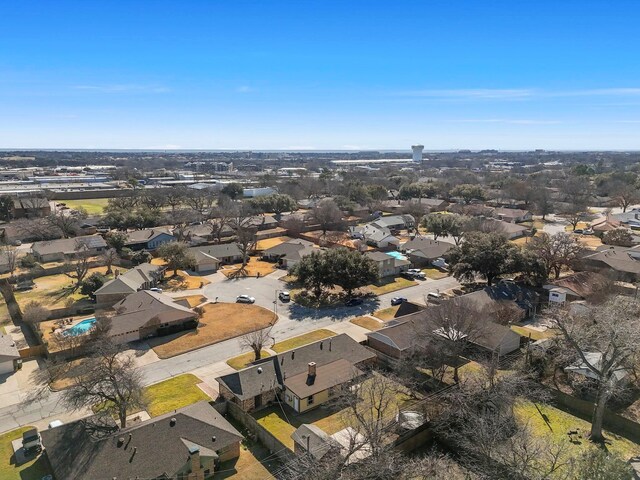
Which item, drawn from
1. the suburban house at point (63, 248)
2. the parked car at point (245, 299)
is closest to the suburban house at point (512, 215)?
the parked car at point (245, 299)

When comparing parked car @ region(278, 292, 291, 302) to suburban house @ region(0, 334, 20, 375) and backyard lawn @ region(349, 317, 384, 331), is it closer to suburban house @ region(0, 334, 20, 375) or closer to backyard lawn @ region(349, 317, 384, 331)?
backyard lawn @ region(349, 317, 384, 331)

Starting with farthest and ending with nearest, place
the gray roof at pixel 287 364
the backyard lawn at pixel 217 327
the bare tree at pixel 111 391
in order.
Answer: the backyard lawn at pixel 217 327, the gray roof at pixel 287 364, the bare tree at pixel 111 391

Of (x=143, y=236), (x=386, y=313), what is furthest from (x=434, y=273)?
(x=143, y=236)

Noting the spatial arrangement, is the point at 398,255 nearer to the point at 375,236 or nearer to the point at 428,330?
the point at 375,236

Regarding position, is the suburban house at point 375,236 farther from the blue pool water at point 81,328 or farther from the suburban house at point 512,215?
the blue pool water at point 81,328

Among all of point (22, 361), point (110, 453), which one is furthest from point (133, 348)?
point (110, 453)

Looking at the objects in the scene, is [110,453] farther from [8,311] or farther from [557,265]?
[557,265]

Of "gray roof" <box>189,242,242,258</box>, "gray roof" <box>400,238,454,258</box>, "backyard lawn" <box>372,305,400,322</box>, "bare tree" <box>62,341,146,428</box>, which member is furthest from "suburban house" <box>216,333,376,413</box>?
"gray roof" <box>189,242,242,258</box>
